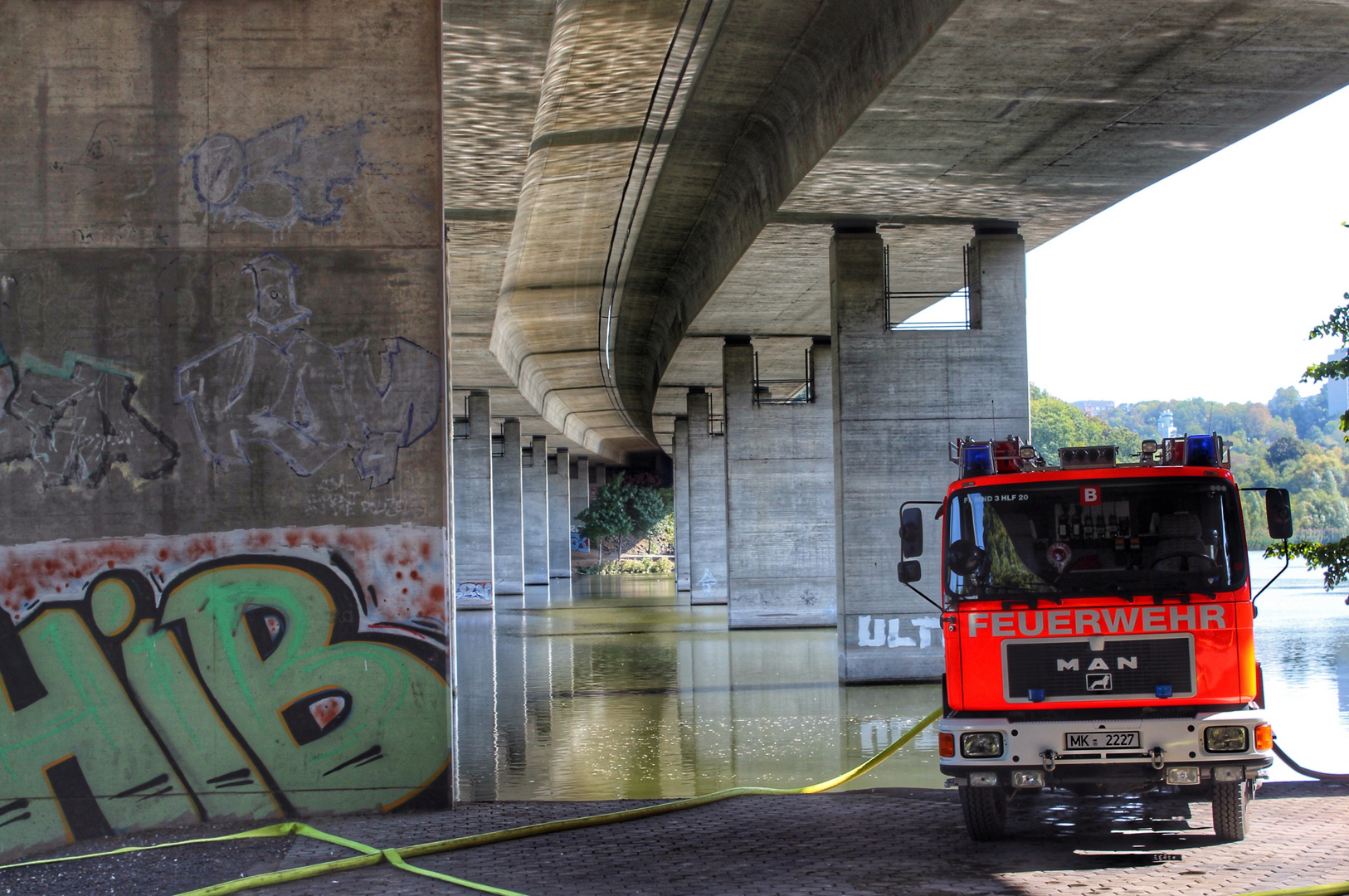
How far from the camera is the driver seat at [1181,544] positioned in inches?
329

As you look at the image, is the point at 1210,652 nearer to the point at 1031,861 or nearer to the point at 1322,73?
the point at 1031,861

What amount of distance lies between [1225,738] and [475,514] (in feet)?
129

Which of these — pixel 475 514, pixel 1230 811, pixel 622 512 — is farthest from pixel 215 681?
pixel 622 512

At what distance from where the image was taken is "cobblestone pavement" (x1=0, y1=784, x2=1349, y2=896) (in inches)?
304

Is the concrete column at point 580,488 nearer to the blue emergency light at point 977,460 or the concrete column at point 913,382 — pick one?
the concrete column at point 913,382

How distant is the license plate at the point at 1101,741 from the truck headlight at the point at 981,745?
1.42 feet

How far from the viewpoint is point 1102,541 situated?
856 cm

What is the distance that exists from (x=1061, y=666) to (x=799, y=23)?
8824mm

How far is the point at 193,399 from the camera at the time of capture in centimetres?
1010

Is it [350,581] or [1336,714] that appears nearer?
[350,581]

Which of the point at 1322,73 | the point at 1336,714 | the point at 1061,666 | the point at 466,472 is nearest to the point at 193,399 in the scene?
the point at 1061,666

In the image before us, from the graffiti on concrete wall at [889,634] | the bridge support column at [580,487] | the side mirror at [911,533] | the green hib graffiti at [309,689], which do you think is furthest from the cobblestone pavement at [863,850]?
the bridge support column at [580,487]

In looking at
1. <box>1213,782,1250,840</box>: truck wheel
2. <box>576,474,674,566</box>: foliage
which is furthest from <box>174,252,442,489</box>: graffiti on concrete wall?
<box>576,474,674,566</box>: foliage

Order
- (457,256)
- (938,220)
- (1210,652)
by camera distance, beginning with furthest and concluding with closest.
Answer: (457,256)
(938,220)
(1210,652)
